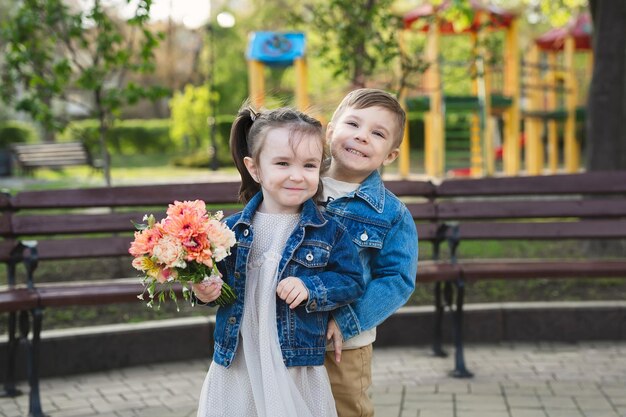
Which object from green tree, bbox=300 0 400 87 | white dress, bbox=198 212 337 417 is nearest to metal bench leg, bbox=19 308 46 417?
white dress, bbox=198 212 337 417

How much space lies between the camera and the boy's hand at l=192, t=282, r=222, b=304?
102 inches

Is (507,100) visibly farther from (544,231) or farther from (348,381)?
(348,381)

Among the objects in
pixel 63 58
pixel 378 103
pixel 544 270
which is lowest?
pixel 544 270

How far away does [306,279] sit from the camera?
2721 mm

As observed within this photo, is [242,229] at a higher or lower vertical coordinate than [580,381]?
higher

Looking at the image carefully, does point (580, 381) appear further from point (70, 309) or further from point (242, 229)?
point (70, 309)

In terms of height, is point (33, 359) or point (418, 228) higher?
point (418, 228)

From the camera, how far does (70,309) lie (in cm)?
632

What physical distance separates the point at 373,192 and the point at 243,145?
44cm

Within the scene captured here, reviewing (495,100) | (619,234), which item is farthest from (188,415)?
(495,100)

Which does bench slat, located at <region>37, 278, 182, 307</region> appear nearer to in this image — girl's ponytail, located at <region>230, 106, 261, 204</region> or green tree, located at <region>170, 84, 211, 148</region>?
girl's ponytail, located at <region>230, 106, 261, 204</region>

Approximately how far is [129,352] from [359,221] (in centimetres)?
297

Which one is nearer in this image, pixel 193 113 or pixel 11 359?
pixel 11 359

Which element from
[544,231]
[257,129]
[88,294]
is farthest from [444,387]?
[257,129]
